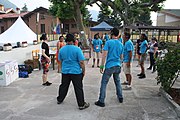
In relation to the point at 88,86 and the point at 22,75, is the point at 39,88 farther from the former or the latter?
the point at 22,75

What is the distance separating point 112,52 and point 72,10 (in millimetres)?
20107

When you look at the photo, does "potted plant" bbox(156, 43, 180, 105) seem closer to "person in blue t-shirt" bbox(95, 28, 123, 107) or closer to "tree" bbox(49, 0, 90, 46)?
"person in blue t-shirt" bbox(95, 28, 123, 107)

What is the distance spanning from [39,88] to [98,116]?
2598 mm

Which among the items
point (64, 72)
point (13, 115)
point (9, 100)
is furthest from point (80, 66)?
point (9, 100)

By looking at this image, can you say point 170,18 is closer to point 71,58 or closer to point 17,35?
point 17,35

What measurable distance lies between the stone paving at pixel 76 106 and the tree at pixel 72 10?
10928mm

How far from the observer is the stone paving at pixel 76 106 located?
12.8 ft

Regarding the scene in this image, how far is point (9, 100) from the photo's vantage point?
4832mm

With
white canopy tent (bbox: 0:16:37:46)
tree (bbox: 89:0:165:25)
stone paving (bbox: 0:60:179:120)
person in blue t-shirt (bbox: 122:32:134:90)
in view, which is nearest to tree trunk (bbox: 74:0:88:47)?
tree (bbox: 89:0:165:25)

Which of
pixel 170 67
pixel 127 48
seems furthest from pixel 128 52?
pixel 170 67

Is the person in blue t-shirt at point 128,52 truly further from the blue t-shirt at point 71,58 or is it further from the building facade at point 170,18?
the building facade at point 170,18

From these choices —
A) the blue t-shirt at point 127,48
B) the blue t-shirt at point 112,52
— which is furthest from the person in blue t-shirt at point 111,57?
the blue t-shirt at point 127,48

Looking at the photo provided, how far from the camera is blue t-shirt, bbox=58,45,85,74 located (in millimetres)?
4090

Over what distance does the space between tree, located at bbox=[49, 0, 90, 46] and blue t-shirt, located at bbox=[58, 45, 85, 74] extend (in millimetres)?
12540
